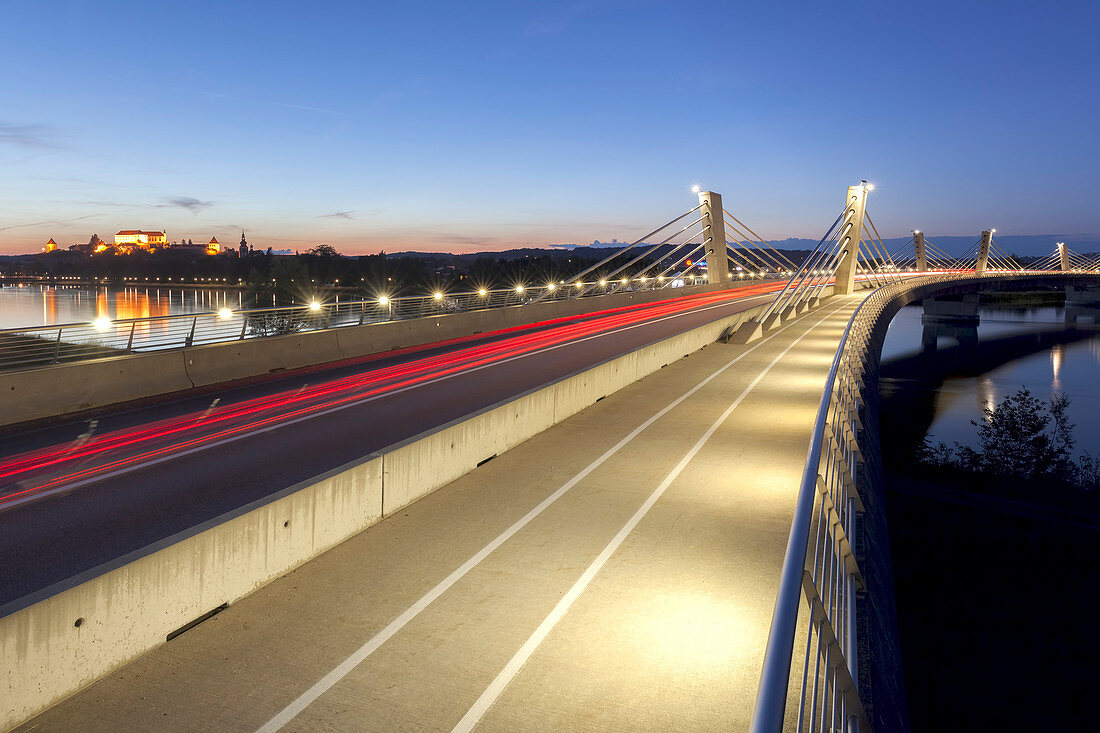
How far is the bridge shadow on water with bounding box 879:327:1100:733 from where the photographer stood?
1966cm

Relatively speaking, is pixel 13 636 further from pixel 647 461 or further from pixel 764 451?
pixel 764 451

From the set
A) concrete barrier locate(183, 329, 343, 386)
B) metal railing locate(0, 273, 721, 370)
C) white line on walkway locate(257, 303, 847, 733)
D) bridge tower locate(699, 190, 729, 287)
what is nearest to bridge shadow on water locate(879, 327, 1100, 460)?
bridge tower locate(699, 190, 729, 287)

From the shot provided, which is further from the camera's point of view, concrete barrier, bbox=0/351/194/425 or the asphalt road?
concrete barrier, bbox=0/351/194/425

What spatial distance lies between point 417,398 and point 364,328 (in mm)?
8967

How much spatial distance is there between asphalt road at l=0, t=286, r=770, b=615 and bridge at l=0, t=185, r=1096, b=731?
6 centimetres

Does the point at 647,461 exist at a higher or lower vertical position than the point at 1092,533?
higher

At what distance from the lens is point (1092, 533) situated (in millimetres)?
28500

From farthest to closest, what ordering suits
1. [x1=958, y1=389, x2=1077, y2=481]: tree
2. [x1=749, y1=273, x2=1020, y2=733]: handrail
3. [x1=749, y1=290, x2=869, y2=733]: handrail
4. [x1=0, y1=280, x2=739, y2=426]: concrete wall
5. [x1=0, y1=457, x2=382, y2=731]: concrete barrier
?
[x1=958, y1=389, x2=1077, y2=481]: tree < [x1=0, y1=280, x2=739, y2=426]: concrete wall < [x1=0, y1=457, x2=382, y2=731]: concrete barrier < [x1=749, y1=273, x2=1020, y2=733]: handrail < [x1=749, y1=290, x2=869, y2=733]: handrail

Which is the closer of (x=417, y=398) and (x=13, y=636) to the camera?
(x=13, y=636)

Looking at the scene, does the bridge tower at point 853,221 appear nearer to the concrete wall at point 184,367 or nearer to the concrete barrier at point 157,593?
the concrete wall at point 184,367

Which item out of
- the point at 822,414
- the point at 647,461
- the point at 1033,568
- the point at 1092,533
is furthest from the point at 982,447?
the point at 822,414

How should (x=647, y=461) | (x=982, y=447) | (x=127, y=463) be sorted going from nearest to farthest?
(x=127, y=463), (x=647, y=461), (x=982, y=447)

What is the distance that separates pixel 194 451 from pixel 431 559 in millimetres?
5702

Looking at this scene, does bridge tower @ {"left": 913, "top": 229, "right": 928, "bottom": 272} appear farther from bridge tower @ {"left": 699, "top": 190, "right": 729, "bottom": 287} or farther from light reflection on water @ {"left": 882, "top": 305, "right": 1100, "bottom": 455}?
bridge tower @ {"left": 699, "top": 190, "right": 729, "bottom": 287}
